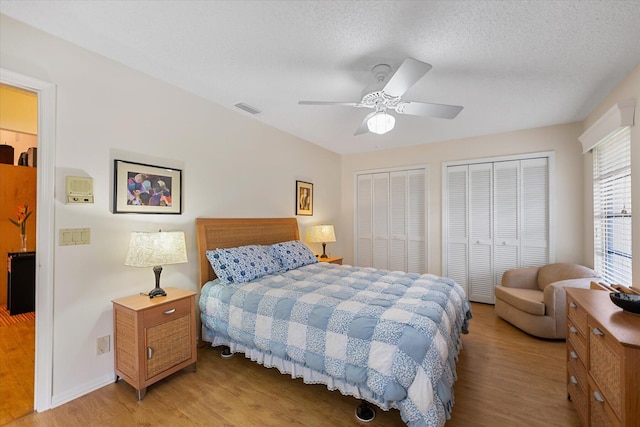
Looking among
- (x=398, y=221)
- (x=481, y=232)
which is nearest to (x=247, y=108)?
(x=398, y=221)

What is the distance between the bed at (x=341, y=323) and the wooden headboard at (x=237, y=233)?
0.04 feet

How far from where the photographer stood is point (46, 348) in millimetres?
1979

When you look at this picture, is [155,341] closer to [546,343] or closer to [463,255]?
[546,343]

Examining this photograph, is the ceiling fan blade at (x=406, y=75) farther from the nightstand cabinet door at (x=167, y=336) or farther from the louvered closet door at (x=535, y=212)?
the louvered closet door at (x=535, y=212)

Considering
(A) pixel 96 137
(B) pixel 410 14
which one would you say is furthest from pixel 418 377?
(A) pixel 96 137

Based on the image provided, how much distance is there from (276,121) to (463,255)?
3.49m

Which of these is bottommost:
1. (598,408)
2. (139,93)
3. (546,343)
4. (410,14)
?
(546,343)

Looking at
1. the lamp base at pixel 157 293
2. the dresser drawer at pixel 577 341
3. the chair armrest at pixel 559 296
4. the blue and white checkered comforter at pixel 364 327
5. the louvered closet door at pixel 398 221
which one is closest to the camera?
the blue and white checkered comforter at pixel 364 327

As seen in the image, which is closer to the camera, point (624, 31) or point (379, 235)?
point (624, 31)

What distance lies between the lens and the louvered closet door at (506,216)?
4.16 metres

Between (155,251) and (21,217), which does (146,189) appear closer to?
(155,251)

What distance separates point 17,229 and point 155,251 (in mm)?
3612

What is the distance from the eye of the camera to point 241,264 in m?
2.86

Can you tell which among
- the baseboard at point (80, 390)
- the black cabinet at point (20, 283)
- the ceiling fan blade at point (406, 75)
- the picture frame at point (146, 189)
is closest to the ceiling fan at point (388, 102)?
the ceiling fan blade at point (406, 75)
